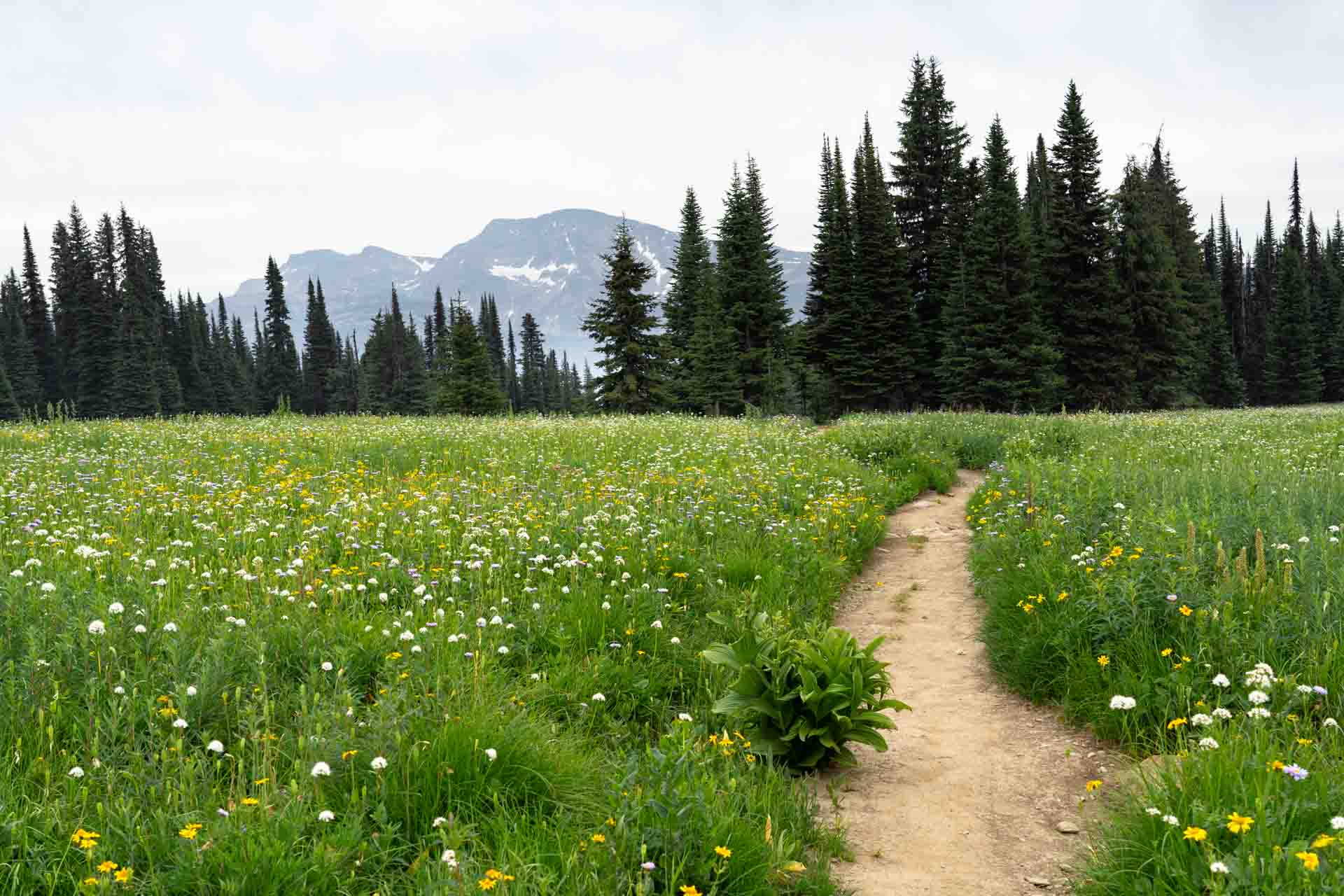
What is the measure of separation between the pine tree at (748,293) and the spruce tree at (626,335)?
6523 mm

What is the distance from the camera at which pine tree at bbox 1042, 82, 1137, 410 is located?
139 feet

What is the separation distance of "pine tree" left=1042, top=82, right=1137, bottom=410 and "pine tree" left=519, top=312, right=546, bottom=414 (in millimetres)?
73318

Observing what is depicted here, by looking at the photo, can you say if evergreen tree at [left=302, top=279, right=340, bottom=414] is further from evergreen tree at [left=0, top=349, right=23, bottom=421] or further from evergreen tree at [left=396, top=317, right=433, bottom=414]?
evergreen tree at [left=0, top=349, right=23, bottom=421]

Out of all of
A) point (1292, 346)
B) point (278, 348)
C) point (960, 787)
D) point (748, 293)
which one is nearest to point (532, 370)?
point (278, 348)

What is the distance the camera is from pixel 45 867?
117 inches

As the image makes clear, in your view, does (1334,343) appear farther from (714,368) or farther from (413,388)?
(413,388)

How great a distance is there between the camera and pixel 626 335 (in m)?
45.7

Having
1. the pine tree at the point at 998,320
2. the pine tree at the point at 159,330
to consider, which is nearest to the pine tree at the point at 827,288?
the pine tree at the point at 998,320

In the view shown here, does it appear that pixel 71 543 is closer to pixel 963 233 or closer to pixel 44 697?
pixel 44 697

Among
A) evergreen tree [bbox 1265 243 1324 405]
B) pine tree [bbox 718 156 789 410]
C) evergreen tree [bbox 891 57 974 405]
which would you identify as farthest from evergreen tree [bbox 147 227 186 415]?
evergreen tree [bbox 1265 243 1324 405]

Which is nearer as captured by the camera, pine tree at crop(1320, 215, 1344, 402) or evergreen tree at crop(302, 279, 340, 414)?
pine tree at crop(1320, 215, 1344, 402)

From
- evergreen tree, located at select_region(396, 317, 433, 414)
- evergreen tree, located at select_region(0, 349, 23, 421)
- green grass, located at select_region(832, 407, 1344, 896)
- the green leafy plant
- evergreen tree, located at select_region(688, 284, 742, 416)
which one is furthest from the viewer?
evergreen tree, located at select_region(396, 317, 433, 414)

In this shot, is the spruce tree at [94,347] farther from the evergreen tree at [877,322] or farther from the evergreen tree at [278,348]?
the evergreen tree at [877,322]

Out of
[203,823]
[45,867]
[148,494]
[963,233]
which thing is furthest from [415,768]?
[963,233]
